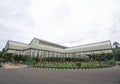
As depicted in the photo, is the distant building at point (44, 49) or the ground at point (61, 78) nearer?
the ground at point (61, 78)

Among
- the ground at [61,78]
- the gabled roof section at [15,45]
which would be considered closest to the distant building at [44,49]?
the gabled roof section at [15,45]

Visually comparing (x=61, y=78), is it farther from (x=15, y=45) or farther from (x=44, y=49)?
(x=15, y=45)

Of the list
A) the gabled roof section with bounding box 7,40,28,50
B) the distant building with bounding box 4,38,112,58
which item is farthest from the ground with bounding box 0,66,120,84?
the gabled roof section with bounding box 7,40,28,50

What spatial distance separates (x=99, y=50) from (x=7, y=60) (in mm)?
39335

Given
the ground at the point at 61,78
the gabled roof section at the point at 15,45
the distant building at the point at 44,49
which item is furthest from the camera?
the gabled roof section at the point at 15,45

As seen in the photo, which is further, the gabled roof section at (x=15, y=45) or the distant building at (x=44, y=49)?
the gabled roof section at (x=15, y=45)

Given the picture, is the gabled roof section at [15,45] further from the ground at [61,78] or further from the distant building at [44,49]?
the ground at [61,78]

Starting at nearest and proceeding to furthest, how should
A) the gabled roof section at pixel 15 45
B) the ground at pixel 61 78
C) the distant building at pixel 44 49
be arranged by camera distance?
the ground at pixel 61 78 → the distant building at pixel 44 49 → the gabled roof section at pixel 15 45

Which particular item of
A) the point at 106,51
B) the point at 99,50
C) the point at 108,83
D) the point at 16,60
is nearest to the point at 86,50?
the point at 99,50

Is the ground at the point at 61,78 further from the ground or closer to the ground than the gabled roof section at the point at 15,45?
closer to the ground

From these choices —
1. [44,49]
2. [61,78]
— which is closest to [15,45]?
[44,49]

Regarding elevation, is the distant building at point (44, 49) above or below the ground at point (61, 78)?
above

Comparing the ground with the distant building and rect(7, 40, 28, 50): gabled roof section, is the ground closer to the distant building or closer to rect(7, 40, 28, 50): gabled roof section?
the distant building

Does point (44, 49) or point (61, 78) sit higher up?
point (44, 49)
